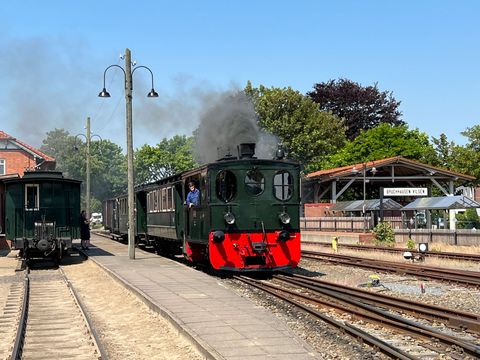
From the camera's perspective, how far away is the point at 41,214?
21.7 metres

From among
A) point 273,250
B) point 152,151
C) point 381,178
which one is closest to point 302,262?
point 273,250

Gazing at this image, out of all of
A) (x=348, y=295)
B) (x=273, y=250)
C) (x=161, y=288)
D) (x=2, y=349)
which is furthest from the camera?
(x=273, y=250)

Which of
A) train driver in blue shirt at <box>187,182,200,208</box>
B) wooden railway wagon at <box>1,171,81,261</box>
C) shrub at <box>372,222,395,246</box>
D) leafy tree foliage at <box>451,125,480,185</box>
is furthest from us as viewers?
leafy tree foliage at <box>451,125,480,185</box>

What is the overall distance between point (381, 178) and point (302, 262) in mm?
28736

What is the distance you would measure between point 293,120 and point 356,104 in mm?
13769

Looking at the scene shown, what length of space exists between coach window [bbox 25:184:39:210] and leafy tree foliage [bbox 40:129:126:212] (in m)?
85.5

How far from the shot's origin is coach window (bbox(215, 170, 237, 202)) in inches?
611

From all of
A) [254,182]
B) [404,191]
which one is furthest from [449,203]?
[254,182]

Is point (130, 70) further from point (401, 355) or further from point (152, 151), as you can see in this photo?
point (152, 151)

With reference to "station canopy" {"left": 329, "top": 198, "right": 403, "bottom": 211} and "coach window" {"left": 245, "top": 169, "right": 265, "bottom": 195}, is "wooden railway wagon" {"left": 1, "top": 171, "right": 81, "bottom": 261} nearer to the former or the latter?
"coach window" {"left": 245, "top": 169, "right": 265, "bottom": 195}

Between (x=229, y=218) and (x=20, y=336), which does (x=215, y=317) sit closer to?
(x=20, y=336)

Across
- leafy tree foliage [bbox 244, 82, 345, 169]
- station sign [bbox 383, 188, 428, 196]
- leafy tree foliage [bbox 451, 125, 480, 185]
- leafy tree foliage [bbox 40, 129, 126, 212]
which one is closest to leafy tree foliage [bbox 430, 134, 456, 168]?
leafy tree foliage [bbox 451, 125, 480, 185]

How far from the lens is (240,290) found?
1352 cm

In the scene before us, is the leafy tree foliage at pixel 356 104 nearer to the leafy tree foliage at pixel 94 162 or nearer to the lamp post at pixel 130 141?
the lamp post at pixel 130 141
